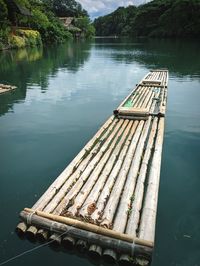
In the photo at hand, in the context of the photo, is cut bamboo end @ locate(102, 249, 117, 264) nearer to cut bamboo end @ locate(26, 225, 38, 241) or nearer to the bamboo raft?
the bamboo raft

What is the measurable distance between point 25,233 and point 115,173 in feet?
A: 11.1

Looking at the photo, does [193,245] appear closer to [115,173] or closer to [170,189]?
[170,189]

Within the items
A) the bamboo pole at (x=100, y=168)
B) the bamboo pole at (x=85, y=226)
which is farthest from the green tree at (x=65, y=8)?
the bamboo pole at (x=85, y=226)

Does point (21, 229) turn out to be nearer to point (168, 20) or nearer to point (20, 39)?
point (20, 39)

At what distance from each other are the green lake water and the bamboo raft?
0.51 meters

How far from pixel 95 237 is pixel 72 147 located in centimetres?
657

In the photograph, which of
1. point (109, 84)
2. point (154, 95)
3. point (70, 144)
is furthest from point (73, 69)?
point (70, 144)

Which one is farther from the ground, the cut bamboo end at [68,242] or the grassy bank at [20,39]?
the grassy bank at [20,39]

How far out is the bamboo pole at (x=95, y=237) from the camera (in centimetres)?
623

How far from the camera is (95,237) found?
6508 mm

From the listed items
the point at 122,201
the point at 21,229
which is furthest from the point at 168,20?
the point at 21,229

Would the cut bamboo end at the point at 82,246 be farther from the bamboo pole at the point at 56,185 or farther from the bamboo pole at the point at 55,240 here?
the bamboo pole at the point at 56,185

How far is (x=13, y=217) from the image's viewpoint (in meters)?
8.05

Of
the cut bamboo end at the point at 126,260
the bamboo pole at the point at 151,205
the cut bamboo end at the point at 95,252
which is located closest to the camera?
the cut bamboo end at the point at 126,260
